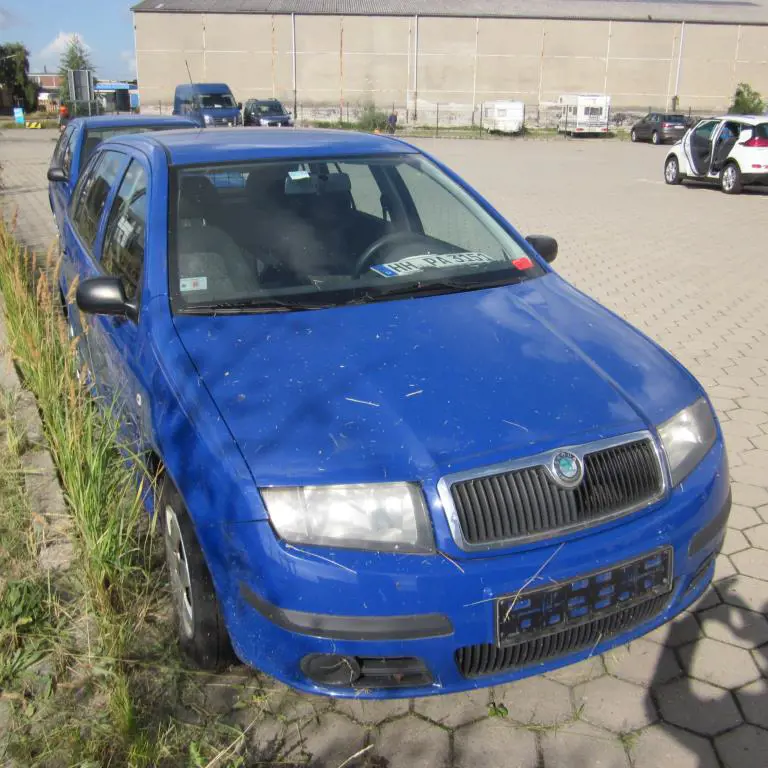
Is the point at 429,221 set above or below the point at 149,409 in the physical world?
above

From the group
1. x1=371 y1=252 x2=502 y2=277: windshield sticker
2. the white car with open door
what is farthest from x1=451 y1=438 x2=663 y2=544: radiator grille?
the white car with open door

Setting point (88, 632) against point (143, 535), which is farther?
point (143, 535)

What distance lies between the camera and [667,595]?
263 centimetres

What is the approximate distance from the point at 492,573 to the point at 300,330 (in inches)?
46.8

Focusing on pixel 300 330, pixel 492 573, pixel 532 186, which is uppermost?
pixel 300 330

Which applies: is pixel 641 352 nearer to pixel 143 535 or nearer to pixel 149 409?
pixel 149 409

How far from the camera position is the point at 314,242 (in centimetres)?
349

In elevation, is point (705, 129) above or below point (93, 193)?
below

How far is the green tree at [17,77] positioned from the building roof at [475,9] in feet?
94.3

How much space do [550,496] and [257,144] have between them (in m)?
2.37

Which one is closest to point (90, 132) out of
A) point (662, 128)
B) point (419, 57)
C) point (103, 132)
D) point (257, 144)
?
point (103, 132)

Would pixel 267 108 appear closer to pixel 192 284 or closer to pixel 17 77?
pixel 192 284

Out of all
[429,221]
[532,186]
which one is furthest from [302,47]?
[429,221]

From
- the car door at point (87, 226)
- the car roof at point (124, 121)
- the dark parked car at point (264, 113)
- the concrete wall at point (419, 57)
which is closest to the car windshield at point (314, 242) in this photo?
the car door at point (87, 226)
